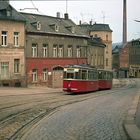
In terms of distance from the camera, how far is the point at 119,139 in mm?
14141

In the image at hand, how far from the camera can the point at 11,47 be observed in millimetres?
54250

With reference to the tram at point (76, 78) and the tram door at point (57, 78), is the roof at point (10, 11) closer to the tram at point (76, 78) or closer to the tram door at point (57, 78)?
the tram door at point (57, 78)

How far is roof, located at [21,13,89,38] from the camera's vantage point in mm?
60188

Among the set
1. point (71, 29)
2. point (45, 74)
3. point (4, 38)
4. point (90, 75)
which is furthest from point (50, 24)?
point (90, 75)

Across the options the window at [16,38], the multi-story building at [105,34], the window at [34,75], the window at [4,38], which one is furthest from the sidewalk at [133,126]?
the multi-story building at [105,34]

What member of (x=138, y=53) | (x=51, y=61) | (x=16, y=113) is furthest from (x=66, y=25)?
(x=138, y=53)

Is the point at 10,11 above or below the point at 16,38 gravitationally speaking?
above

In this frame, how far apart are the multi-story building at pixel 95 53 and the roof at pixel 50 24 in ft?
22.3

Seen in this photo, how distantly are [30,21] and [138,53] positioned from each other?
83.3m

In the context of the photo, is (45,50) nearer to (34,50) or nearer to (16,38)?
(34,50)

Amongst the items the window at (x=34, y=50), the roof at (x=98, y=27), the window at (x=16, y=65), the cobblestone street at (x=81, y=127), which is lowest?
the cobblestone street at (x=81, y=127)

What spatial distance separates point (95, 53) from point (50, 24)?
19.3 metres

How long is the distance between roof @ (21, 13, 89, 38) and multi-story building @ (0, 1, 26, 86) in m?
2.83

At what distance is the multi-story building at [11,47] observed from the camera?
2094 inches
